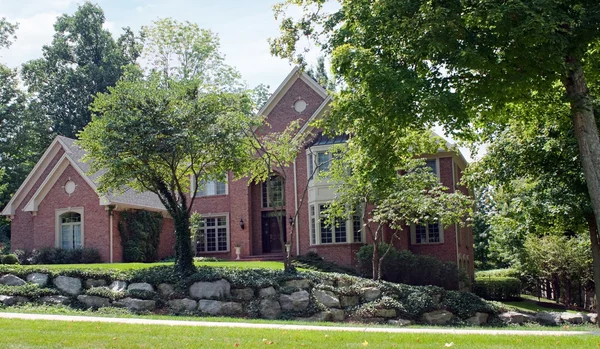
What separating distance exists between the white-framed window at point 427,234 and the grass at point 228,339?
18357 mm

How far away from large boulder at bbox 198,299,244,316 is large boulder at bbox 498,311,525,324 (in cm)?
838

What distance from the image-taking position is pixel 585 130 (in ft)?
41.5

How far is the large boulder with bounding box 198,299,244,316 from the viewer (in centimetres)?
1741

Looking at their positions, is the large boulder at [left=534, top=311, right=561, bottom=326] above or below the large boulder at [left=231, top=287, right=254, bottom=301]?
below

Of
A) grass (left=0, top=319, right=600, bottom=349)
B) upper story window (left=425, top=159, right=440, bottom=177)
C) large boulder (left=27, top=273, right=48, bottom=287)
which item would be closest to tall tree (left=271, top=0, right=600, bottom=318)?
grass (left=0, top=319, right=600, bottom=349)

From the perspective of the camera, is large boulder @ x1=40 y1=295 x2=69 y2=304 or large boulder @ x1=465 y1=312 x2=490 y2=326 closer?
large boulder @ x1=40 y1=295 x2=69 y2=304

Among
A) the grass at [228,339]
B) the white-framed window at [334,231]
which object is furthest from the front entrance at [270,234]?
the grass at [228,339]

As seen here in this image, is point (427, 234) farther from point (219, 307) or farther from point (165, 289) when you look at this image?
point (165, 289)

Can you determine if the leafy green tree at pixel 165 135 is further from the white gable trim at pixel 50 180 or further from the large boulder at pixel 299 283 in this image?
the white gable trim at pixel 50 180

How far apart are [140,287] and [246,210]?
43.0 ft

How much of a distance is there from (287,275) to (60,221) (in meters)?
14.3

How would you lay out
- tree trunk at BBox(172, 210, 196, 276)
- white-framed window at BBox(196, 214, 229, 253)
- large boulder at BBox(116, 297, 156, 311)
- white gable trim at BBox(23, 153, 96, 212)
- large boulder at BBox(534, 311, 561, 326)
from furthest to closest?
white-framed window at BBox(196, 214, 229, 253) < white gable trim at BBox(23, 153, 96, 212) < large boulder at BBox(534, 311, 561, 326) < tree trunk at BBox(172, 210, 196, 276) < large boulder at BBox(116, 297, 156, 311)

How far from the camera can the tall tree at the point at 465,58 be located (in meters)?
11.5

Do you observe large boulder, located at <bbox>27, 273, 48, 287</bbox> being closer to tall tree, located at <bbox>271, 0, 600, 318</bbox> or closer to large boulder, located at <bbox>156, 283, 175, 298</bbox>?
large boulder, located at <bbox>156, 283, 175, 298</bbox>
